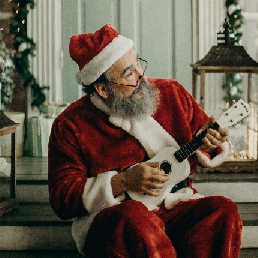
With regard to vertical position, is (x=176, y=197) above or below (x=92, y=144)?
below

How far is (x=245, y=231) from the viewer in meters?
2.78

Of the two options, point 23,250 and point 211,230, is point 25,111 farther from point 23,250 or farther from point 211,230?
point 211,230

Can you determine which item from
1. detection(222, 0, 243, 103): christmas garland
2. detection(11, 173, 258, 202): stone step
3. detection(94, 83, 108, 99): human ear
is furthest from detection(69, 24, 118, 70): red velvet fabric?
detection(222, 0, 243, 103): christmas garland

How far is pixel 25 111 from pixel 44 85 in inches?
10.8

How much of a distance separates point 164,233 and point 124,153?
41cm

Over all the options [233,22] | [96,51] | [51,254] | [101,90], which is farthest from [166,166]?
[233,22]

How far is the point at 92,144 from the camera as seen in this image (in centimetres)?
217

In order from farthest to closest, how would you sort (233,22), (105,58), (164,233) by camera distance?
(233,22)
(105,58)
(164,233)

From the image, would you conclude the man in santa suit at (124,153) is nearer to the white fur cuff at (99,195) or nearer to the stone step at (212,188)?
the white fur cuff at (99,195)

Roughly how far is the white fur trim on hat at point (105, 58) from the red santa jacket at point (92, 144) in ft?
0.48

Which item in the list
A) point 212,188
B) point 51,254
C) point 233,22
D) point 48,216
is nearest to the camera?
point 51,254

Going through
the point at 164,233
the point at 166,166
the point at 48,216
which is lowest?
the point at 48,216

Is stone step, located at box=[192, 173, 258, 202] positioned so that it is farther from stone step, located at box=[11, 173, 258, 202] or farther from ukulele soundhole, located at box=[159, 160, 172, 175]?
ukulele soundhole, located at box=[159, 160, 172, 175]

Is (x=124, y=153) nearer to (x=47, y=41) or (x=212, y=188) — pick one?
(x=212, y=188)
